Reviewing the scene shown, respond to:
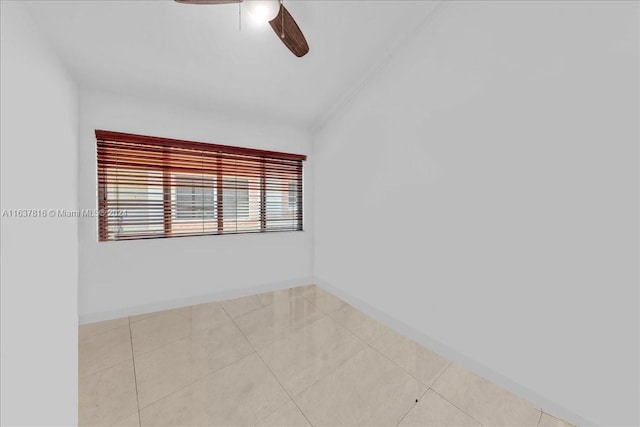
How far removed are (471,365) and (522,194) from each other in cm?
118

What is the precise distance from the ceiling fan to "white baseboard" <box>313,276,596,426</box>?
7.46 ft

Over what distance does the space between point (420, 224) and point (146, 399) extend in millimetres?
2082

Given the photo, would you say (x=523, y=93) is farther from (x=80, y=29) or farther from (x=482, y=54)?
(x=80, y=29)

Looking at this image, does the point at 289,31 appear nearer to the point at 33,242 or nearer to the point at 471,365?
the point at 33,242

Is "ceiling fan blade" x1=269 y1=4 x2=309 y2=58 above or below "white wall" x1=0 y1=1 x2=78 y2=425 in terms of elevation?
above

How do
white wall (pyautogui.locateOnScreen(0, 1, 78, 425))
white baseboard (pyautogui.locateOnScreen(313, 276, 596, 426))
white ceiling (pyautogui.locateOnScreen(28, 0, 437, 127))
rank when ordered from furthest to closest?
white ceiling (pyautogui.locateOnScreen(28, 0, 437, 127)) < white baseboard (pyautogui.locateOnScreen(313, 276, 596, 426)) < white wall (pyautogui.locateOnScreen(0, 1, 78, 425))

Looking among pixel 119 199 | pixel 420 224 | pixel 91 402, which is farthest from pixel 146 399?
pixel 420 224

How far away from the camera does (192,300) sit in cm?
256

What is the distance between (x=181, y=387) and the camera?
1410mm

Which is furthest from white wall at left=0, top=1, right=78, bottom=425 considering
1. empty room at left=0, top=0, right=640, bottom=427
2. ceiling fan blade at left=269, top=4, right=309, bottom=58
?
ceiling fan blade at left=269, top=4, right=309, bottom=58

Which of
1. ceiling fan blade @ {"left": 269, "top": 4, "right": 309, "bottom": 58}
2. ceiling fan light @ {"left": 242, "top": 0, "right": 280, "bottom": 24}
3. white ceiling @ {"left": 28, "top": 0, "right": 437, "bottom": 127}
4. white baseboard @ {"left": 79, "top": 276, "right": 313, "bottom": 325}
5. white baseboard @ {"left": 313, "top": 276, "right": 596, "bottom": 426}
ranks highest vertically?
white ceiling @ {"left": 28, "top": 0, "right": 437, "bottom": 127}

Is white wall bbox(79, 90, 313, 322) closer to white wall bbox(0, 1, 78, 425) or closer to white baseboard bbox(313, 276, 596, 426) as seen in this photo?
white wall bbox(0, 1, 78, 425)

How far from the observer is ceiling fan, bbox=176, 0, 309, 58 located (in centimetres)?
121

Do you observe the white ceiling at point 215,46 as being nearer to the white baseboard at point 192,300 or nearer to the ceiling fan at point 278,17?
the ceiling fan at point 278,17
